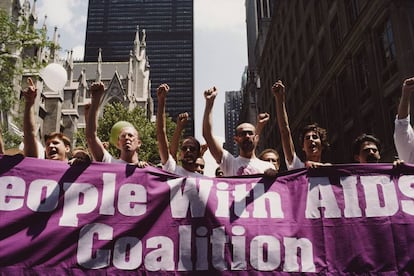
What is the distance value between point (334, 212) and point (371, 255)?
568 millimetres

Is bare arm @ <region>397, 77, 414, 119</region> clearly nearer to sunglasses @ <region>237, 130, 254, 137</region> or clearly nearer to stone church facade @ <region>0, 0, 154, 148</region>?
sunglasses @ <region>237, 130, 254, 137</region>

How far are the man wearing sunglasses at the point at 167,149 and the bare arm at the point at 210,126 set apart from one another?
217 mm

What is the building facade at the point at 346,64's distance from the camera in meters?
16.5

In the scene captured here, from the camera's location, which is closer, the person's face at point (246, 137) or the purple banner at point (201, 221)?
the purple banner at point (201, 221)

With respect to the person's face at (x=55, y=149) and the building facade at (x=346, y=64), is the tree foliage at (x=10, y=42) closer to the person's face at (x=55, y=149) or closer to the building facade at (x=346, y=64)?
the person's face at (x=55, y=149)

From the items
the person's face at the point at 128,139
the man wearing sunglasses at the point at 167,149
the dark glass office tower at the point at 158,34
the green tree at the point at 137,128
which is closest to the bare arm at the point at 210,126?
the man wearing sunglasses at the point at 167,149

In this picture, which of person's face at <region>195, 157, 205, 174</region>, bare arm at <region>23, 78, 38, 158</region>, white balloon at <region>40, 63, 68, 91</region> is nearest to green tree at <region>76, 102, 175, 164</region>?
white balloon at <region>40, 63, 68, 91</region>

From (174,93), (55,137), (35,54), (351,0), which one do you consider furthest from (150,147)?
(174,93)

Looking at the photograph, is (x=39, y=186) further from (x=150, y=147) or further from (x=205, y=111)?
(x=150, y=147)

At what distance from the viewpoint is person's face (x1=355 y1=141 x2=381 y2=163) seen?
4.77 m

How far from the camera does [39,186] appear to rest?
13.9 ft

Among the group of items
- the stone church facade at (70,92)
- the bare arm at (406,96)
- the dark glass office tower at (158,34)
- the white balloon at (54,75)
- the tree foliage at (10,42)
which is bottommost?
the bare arm at (406,96)

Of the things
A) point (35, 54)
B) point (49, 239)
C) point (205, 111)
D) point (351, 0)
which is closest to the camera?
point (49, 239)

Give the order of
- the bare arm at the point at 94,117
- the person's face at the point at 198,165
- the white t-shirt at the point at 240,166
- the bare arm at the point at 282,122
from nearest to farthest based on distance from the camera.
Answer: the bare arm at the point at 94,117 → the bare arm at the point at 282,122 → the white t-shirt at the point at 240,166 → the person's face at the point at 198,165
